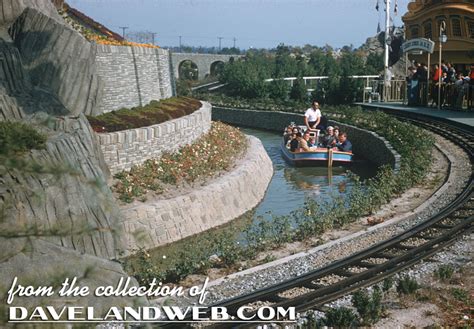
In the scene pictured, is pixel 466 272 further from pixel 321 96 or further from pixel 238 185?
pixel 321 96

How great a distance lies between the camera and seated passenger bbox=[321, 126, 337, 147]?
28750mm

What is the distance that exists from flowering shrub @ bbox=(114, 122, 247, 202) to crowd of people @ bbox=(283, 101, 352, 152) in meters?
3.69

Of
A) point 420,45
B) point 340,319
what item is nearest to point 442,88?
point 420,45

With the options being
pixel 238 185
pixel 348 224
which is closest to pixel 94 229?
pixel 348 224

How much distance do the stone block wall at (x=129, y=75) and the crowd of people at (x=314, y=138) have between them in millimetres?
5744

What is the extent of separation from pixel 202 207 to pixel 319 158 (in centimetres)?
1077

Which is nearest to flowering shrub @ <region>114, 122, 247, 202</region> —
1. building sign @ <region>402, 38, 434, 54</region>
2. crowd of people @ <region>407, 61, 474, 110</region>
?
crowd of people @ <region>407, 61, 474, 110</region>

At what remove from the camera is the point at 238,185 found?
2055 cm

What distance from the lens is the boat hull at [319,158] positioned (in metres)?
27.9

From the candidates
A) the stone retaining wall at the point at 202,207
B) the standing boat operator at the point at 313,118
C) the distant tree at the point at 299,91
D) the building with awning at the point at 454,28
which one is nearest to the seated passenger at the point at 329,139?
the standing boat operator at the point at 313,118

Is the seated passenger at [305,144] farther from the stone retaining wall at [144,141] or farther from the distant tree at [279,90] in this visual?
the distant tree at [279,90]

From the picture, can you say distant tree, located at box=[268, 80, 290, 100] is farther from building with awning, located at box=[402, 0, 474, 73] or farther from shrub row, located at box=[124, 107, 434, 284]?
shrub row, located at box=[124, 107, 434, 284]

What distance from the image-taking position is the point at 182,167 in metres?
19.6

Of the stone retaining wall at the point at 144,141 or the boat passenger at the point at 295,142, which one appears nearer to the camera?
the stone retaining wall at the point at 144,141
